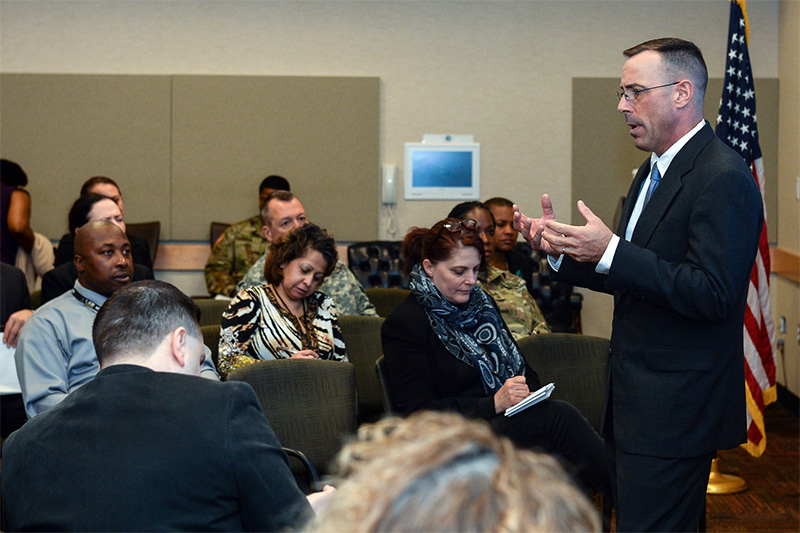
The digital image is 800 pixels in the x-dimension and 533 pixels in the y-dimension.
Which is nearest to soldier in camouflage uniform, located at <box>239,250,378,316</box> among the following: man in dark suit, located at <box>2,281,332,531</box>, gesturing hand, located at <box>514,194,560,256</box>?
gesturing hand, located at <box>514,194,560,256</box>

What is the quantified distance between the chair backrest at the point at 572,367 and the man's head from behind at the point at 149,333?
1847 mm

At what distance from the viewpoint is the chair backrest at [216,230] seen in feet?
21.8

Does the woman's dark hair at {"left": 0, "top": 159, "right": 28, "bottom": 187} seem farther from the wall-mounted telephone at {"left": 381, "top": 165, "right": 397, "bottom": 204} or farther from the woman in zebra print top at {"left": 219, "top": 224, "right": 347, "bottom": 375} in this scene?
the woman in zebra print top at {"left": 219, "top": 224, "right": 347, "bottom": 375}

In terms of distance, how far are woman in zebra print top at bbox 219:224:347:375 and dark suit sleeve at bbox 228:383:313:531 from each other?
1979mm

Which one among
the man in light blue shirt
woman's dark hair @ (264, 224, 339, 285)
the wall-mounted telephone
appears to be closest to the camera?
the man in light blue shirt

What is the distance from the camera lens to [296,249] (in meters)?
3.78

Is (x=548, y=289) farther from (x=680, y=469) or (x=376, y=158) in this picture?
(x=680, y=469)

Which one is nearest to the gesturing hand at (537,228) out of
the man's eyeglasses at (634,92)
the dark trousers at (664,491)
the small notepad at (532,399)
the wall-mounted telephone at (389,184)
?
the man's eyeglasses at (634,92)

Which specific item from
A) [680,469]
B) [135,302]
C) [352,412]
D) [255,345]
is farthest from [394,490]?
[255,345]

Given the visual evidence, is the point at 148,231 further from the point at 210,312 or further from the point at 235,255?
the point at 210,312

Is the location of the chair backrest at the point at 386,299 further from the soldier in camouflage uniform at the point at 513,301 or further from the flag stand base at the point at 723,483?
the flag stand base at the point at 723,483

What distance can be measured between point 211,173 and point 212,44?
1.06 m

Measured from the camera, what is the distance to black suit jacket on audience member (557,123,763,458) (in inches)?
79.9

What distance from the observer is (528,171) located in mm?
6887
